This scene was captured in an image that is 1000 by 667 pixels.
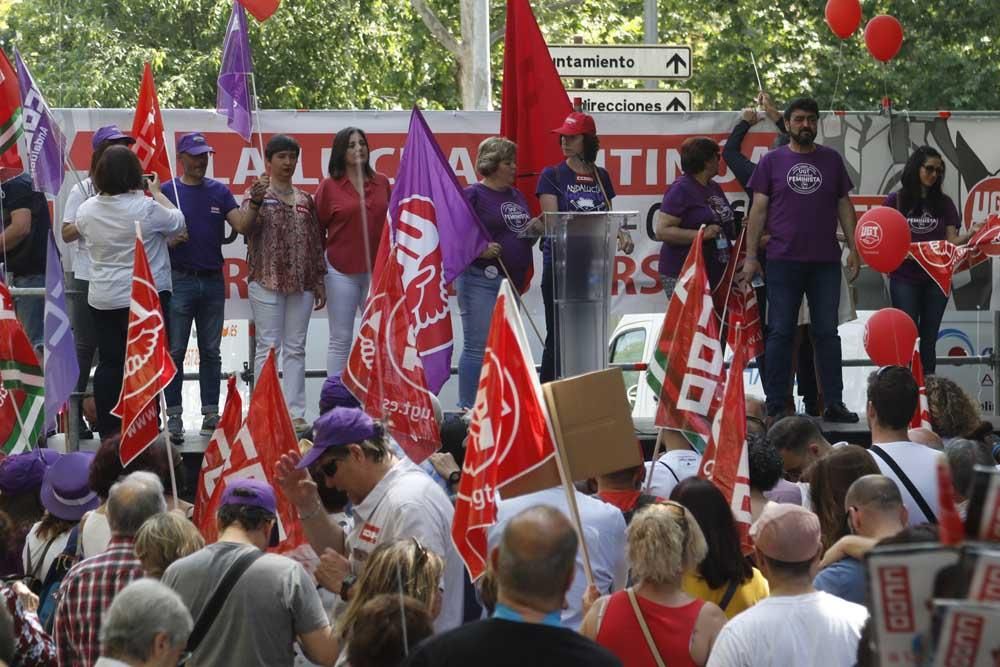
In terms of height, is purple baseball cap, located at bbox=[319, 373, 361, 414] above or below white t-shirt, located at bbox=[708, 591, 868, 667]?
above

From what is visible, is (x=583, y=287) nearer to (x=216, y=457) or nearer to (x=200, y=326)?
(x=216, y=457)

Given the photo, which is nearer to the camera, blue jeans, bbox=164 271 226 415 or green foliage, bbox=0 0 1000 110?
blue jeans, bbox=164 271 226 415

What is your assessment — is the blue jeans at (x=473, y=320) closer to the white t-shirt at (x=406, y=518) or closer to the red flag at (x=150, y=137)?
the red flag at (x=150, y=137)

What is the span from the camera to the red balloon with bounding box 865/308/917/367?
10.3 metres

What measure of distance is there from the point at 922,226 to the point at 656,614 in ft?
21.8

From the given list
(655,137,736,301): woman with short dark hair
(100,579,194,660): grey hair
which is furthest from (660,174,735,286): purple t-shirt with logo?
(100,579,194,660): grey hair

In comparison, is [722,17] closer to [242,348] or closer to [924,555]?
[242,348]

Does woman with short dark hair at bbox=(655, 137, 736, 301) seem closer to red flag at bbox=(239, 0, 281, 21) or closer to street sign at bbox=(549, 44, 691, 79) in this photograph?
red flag at bbox=(239, 0, 281, 21)

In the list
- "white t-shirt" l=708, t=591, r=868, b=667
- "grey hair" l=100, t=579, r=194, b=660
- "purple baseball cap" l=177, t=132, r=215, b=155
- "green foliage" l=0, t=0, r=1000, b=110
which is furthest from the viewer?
"green foliage" l=0, t=0, r=1000, b=110

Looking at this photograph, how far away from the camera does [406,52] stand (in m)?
26.7

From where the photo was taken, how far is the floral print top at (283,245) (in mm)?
10461

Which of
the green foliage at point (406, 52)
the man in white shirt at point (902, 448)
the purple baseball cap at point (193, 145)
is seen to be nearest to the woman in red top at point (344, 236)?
the purple baseball cap at point (193, 145)

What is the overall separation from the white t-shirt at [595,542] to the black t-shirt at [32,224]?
5170 millimetres

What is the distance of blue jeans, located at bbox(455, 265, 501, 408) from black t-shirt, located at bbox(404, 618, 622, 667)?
630 cm
